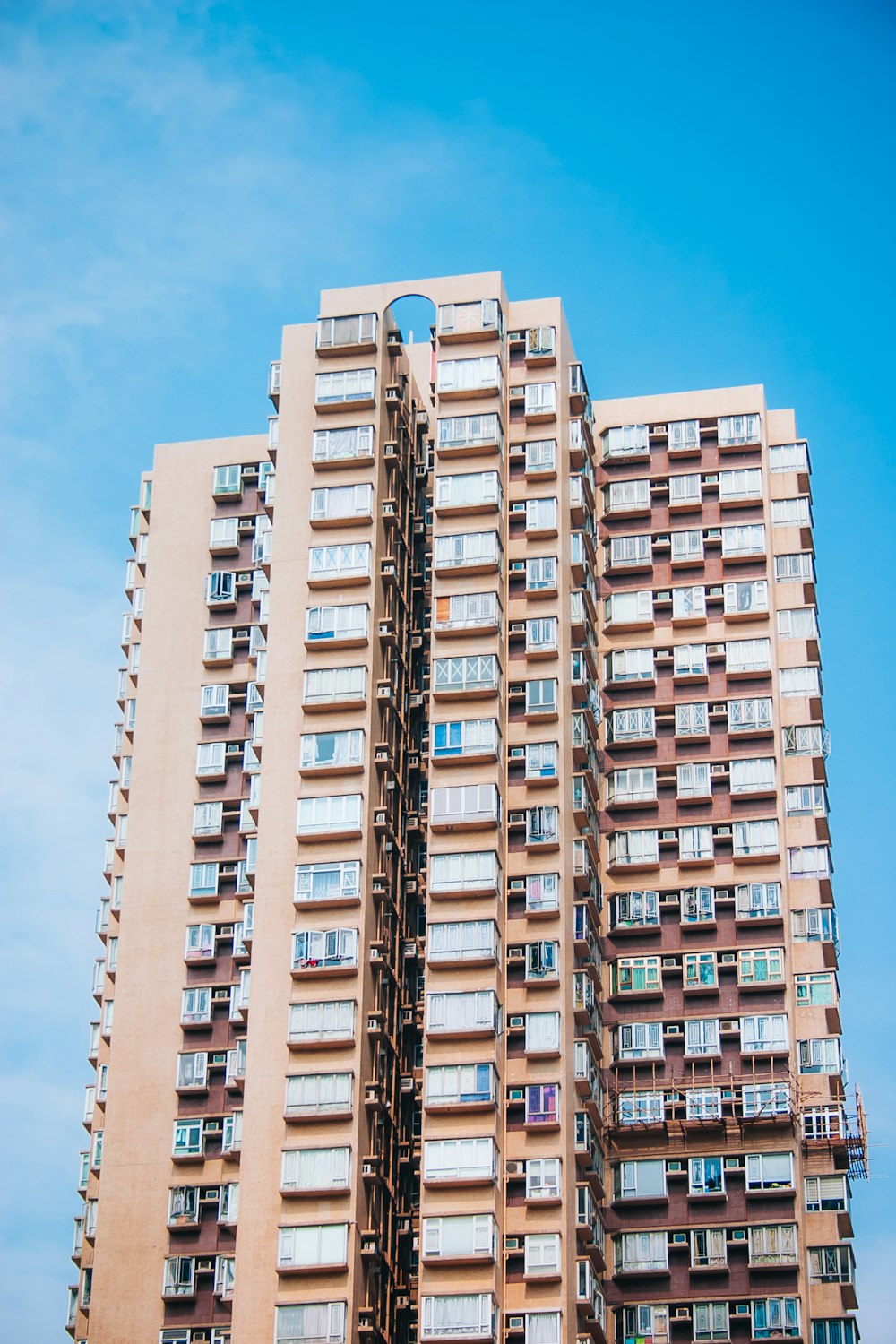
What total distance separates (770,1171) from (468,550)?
84.3ft

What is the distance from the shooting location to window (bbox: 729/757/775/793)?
97625 millimetres

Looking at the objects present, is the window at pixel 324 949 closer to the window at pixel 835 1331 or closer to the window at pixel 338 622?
the window at pixel 338 622

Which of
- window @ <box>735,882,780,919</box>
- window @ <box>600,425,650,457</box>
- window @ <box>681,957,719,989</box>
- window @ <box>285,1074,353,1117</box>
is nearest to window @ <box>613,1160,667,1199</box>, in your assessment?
window @ <box>681,957,719,989</box>

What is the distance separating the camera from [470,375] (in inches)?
3856

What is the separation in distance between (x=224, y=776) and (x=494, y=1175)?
2239cm

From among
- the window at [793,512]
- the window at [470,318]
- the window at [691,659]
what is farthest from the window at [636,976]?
the window at [470,318]

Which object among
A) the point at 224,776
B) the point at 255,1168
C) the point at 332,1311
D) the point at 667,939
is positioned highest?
the point at 224,776

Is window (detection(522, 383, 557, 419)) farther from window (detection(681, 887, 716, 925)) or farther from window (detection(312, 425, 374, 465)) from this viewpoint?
window (detection(681, 887, 716, 925))

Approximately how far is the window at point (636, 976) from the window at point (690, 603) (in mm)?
14755

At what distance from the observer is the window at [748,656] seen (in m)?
100

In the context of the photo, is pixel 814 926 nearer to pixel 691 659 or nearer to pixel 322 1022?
pixel 691 659

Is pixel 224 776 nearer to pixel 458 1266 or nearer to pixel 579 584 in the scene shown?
pixel 579 584

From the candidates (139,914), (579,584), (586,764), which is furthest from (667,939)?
(139,914)

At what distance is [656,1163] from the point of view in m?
92.3
